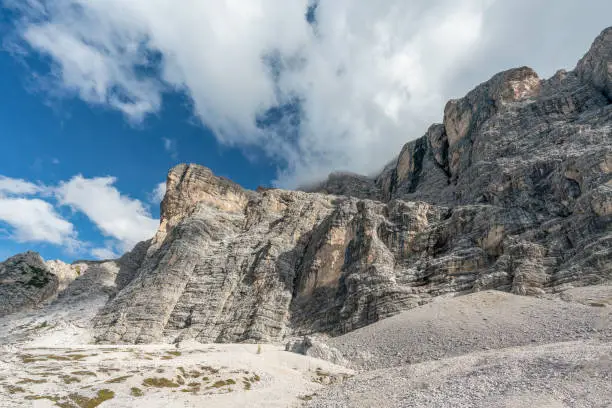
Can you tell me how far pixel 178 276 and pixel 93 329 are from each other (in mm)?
17498

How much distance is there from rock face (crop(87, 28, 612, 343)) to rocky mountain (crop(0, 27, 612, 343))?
0.81ft

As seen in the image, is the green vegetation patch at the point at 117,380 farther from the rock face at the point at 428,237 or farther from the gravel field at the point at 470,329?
the rock face at the point at 428,237

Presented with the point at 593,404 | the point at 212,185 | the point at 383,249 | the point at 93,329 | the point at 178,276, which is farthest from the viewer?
the point at 212,185

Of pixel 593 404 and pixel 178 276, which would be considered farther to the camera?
pixel 178 276

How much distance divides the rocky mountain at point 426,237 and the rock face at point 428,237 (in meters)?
0.25

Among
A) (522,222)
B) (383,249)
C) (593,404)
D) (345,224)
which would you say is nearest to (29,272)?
(345,224)

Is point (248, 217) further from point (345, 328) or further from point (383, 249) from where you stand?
point (345, 328)

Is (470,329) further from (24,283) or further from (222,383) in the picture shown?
(24,283)

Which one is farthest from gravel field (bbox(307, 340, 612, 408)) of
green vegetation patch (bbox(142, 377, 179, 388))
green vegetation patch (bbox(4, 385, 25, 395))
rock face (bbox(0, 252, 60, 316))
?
rock face (bbox(0, 252, 60, 316))

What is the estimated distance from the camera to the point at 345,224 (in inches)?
3004

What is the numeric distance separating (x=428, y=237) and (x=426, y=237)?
328 millimetres

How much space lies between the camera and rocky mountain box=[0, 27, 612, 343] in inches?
1989

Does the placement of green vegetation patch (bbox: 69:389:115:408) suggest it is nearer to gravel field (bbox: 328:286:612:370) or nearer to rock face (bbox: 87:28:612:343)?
gravel field (bbox: 328:286:612:370)

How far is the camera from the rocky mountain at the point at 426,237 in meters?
50.5
